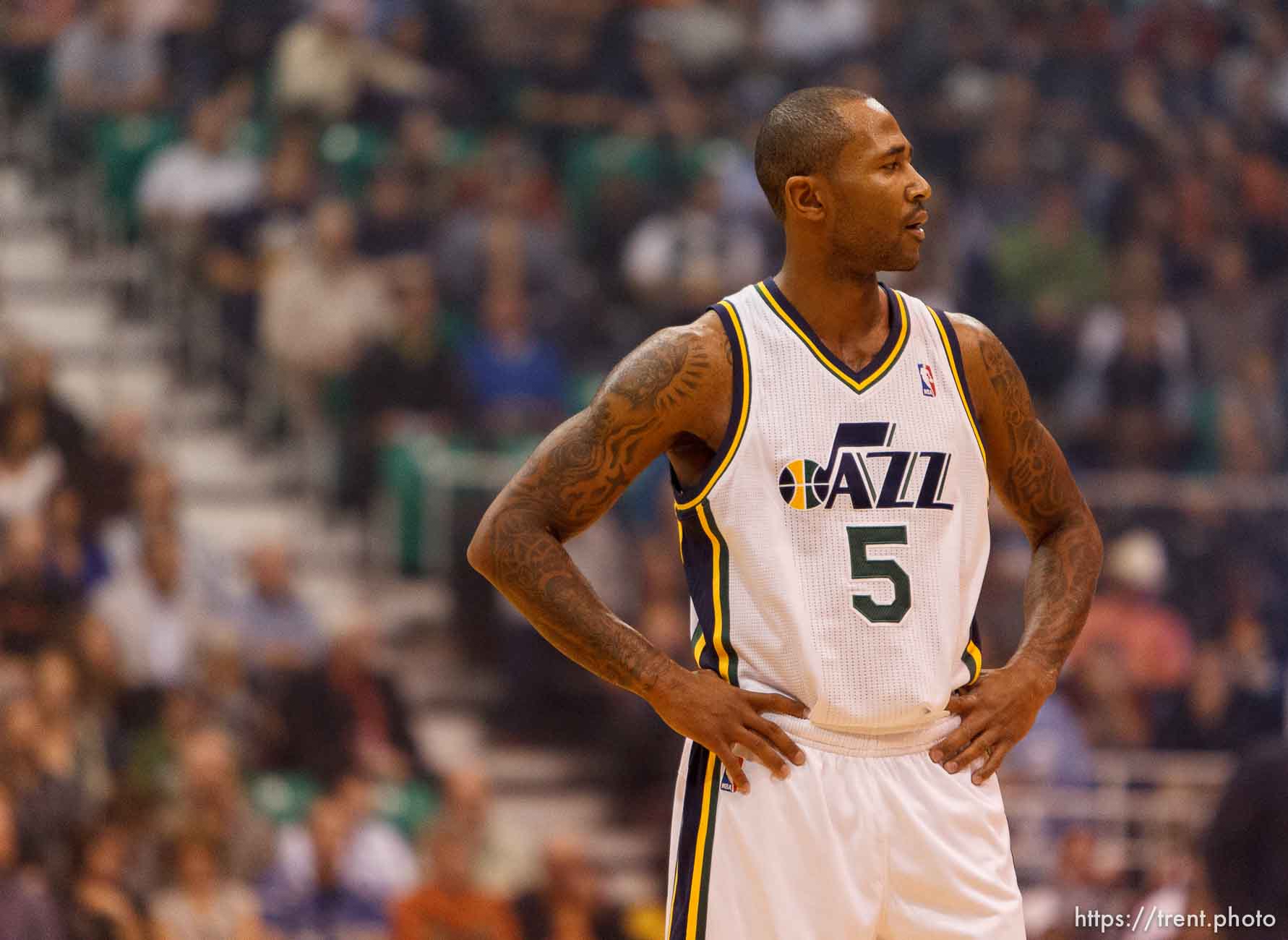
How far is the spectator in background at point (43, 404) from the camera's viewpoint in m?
8.65

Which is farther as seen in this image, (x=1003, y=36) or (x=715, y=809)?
(x=1003, y=36)

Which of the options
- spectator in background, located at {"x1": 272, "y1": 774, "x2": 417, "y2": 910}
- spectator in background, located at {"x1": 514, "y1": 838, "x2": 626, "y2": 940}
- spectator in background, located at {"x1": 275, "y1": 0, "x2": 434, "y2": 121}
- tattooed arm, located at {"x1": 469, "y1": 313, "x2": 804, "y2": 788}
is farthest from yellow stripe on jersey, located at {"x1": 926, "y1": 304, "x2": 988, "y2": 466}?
spectator in background, located at {"x1": 275, "y1": 0, "x2": 434, "y2": 121}

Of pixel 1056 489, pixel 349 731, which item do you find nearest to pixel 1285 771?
pixel 1056 489

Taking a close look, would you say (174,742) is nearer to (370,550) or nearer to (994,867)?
(370,550)

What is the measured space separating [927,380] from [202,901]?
15.4 ft

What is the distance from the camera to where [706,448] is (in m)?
3.50

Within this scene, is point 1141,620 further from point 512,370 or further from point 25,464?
point 25,464

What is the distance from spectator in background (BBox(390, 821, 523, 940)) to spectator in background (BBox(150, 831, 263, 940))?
1.83 feet

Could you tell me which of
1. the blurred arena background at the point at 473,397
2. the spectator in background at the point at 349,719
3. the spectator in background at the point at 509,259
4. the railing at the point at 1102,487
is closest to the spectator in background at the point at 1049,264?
the blurred arena background at the point at 473,397

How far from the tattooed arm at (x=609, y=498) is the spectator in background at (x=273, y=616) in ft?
17.0

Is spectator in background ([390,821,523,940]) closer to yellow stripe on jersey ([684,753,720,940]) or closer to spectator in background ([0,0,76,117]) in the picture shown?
yellow stripe on jersey ([684,753,720,940])

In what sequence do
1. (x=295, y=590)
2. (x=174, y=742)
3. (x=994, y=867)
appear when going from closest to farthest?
(x=994, y=867) < (x=174, y=742) < (x=295, y=590)

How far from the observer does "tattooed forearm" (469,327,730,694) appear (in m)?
3.41

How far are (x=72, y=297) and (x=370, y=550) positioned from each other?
2730mm
